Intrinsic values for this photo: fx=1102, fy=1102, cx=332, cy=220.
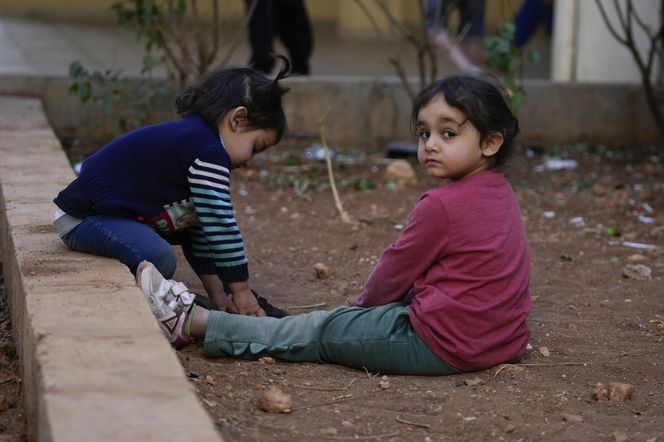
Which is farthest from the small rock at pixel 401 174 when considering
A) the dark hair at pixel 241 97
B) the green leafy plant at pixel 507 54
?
the dark hair at pixel 241 97

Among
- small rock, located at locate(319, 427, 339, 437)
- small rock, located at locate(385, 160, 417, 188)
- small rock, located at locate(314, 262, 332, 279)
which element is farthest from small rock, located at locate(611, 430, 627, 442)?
small rock, located at locate(385, 160, 417, 188)

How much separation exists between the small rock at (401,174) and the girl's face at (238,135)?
9.04ft

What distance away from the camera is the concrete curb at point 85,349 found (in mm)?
2338

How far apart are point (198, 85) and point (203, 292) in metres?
0.93

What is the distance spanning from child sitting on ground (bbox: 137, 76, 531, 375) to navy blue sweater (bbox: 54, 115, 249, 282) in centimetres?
27

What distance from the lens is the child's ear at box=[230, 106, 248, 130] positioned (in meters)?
3.73

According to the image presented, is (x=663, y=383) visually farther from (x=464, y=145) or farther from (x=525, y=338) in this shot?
(x=464, y=145)

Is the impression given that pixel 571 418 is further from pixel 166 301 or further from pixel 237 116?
pixel 237 116

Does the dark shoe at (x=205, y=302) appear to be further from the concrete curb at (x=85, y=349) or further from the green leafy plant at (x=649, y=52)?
the green leafy plant at (x=649, y=52)

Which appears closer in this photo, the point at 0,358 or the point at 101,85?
the point at 0,358

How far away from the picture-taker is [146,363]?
267 cm

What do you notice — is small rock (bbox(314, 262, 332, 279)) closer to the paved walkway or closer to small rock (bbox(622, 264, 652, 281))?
small rock (bbox(622, 264, 652, 281))

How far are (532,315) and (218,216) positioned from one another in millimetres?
1280

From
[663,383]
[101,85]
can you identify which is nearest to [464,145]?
[663,383]
